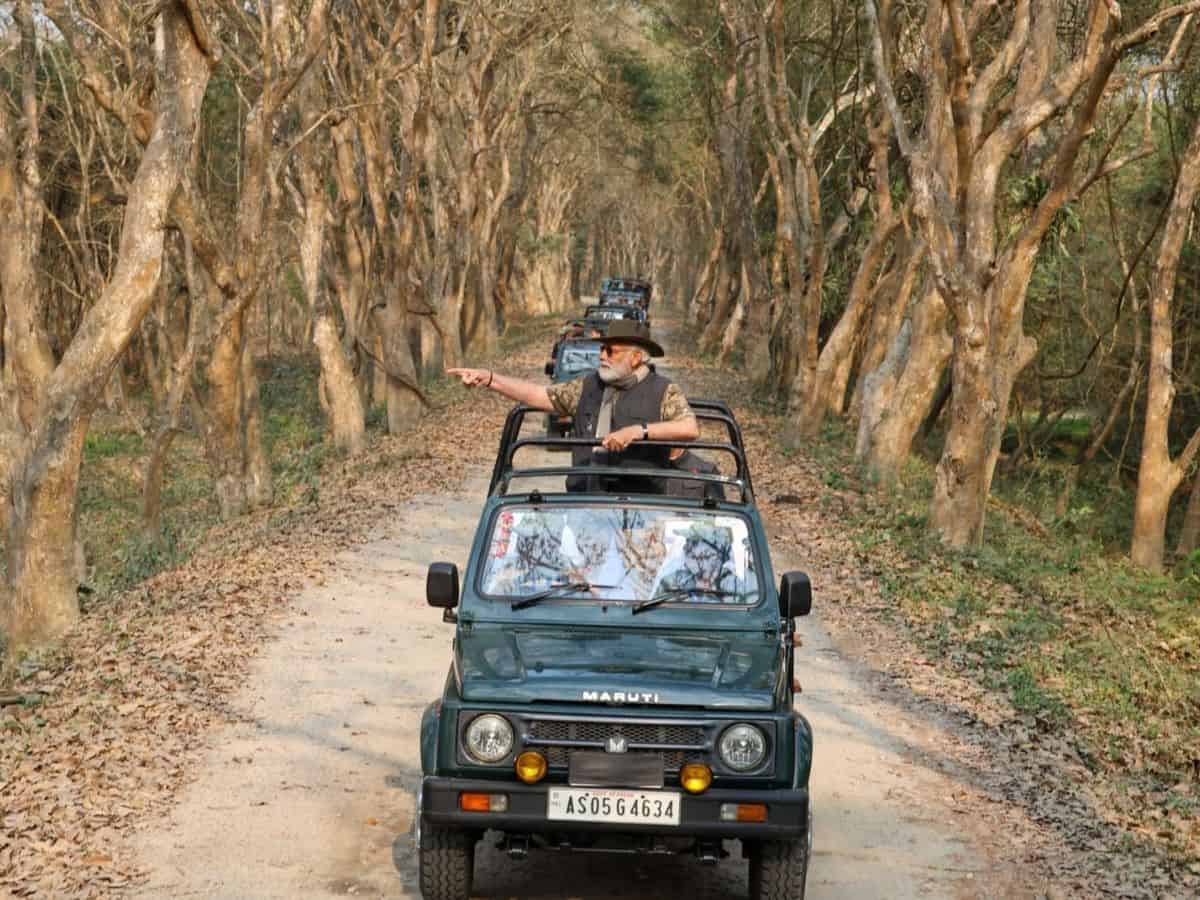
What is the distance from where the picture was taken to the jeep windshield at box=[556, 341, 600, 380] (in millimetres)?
26000

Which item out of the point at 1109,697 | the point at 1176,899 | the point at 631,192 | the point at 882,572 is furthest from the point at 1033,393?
the point at 631,192

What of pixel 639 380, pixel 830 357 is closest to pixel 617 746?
pixel 639 380

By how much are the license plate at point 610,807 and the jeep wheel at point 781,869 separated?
461 millimetres

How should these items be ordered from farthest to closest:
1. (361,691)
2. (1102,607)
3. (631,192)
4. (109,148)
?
(631,192)
(109,148)
(1102,607)
(361,691)

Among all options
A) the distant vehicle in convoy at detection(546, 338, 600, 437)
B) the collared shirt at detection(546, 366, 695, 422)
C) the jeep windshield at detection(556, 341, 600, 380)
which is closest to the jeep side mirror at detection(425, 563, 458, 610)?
the collared shirt at detection(546, 366, 695, 422)

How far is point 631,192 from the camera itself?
8769cm

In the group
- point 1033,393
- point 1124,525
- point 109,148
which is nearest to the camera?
point 109,148

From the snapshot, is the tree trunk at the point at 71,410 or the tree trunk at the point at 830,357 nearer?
the tree trunk at the point at 71,410

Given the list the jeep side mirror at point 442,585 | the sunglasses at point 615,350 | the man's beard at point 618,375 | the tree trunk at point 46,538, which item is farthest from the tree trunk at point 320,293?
the jeep side mirror at point 442,585

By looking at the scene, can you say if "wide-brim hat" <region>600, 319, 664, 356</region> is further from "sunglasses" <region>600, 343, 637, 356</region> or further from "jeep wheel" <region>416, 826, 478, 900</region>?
"jeep wheel" <region>416, 826, 478, 900</region>

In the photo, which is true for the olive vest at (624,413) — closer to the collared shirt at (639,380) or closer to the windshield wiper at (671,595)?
the collared shirt at (639,380)

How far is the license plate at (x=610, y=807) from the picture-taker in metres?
5.89

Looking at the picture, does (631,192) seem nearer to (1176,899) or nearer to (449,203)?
(449,203)

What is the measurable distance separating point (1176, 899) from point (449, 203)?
29.4m
